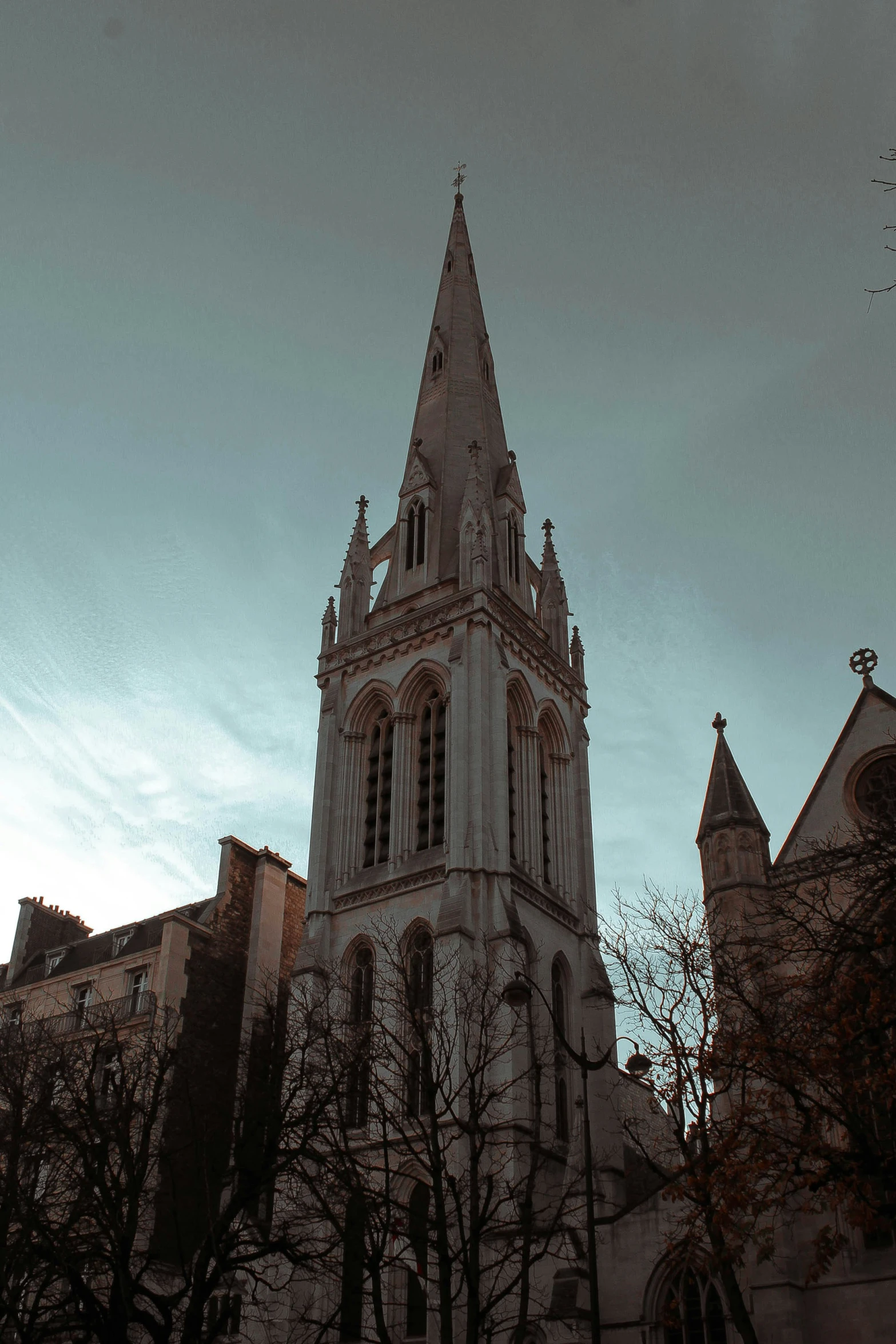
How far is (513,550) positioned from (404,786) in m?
10.5

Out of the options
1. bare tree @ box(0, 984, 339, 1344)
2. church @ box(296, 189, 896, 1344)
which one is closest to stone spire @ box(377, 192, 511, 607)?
→ church @ box(296, 189, 896, 1344)

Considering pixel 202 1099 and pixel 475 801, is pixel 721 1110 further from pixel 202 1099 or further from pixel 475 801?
pixel 202 1099

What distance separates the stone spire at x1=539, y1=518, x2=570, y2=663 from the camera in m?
43.5

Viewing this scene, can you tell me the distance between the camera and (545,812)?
39500 millimetres

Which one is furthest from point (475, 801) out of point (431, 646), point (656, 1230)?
point (656, 1230)

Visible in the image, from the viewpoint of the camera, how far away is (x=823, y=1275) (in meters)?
22.6

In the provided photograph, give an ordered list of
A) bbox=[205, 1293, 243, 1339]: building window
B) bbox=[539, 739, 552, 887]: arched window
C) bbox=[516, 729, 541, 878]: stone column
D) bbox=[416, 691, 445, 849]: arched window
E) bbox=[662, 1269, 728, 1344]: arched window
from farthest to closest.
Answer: bbox=[539, 739, 552, 887]: arched window → bbox=[516, 729, 541, 878]: stone column → bbox=[416, 691, 445, 849]: arched window → bbox=[662, 1269, 728, 1344]: arched window → bbox=[205, 1293, 243, 1339]: building window

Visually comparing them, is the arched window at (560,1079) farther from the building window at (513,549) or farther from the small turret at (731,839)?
the building window at (513,549)

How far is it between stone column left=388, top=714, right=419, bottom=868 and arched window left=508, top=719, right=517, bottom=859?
8.95 ft

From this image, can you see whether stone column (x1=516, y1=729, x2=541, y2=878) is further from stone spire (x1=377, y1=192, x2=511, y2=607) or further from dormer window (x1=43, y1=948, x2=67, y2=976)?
dormer window (x1=43, y1=948, x2=67, y2=976)

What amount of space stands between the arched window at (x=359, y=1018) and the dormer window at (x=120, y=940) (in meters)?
7.80

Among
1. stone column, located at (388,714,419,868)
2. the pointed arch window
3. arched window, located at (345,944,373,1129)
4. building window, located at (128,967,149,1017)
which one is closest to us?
arched window, located at (345,944,373,1129)

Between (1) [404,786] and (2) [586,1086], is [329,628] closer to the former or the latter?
(1) [404,786]

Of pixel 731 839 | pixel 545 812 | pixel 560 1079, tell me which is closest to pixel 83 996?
pixel 560 1079
